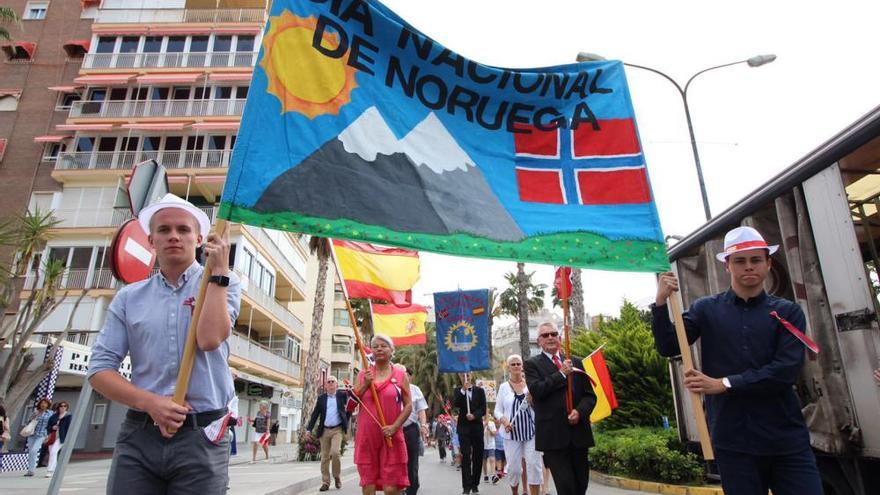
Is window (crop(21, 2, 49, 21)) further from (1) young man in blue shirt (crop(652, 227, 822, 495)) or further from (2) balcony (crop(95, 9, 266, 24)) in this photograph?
(1) young man in blue shirt (crop(652, 227, 822, 495))

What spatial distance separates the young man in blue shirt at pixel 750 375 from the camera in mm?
3115

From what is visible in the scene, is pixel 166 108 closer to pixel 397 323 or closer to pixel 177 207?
pixel 397 323

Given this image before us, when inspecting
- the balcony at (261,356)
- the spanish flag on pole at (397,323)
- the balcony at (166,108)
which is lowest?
the spanish flag on pole at (397,323)

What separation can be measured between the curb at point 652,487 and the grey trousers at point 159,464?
289 inches

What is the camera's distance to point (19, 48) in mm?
35500

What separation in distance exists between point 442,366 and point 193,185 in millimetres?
22453

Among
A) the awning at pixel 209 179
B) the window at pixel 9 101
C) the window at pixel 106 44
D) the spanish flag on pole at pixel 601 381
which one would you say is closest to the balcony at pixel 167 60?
the window at pixel 106 44

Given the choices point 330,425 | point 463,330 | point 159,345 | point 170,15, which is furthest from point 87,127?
point 159,345

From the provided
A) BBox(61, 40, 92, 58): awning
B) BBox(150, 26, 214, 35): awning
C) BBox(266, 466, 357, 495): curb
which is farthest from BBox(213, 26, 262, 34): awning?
BBox(266, 466, 357, 495): curb

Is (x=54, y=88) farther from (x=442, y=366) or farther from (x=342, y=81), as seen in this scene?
(x=342, y=81)

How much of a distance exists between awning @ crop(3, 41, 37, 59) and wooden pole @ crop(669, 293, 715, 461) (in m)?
43.6

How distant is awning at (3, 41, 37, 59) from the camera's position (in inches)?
1383

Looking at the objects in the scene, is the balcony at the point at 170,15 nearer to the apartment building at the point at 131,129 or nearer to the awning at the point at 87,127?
the apartment building at the point at 131,129

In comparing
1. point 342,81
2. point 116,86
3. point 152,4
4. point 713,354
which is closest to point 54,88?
point 116,86
